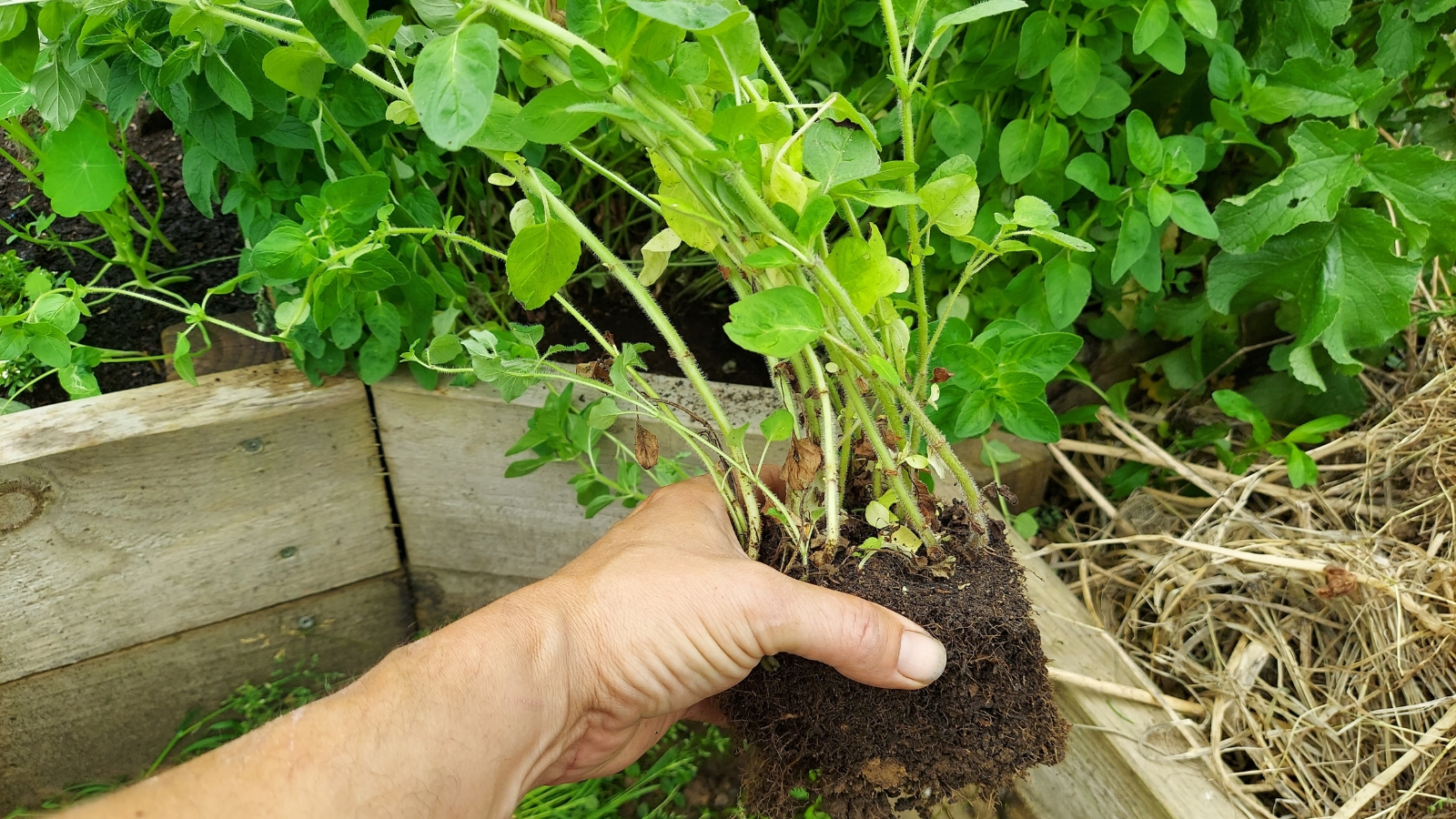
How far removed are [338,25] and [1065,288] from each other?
2.96 ft

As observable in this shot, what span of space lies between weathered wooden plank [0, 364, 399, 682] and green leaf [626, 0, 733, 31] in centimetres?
103

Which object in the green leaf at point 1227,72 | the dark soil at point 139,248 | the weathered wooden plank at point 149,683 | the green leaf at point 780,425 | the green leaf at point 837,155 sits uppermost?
the green leaf at point 1227,72

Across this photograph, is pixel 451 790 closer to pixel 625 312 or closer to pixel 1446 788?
pixel 625 312

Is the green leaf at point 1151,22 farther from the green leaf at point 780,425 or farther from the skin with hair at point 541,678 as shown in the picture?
the skin with hair at point 541,678

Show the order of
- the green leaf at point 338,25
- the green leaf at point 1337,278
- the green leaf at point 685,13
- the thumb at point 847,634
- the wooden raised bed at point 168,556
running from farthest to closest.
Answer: the wooden raised bed at point 168,556
the green leaf at point 1337,278
the thumb at point 847,634
the green leaf at point 338,25
the green leaf at point 685,13

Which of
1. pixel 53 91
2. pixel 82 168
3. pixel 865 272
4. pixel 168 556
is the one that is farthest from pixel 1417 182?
pixel 168 556

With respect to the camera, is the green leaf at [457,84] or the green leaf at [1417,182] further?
the green leaf at [1417,182]

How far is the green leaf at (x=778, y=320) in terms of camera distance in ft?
2.12

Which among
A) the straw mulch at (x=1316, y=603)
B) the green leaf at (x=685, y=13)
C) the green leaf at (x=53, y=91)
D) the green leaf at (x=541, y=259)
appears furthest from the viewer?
the straw mulch at (x=1316, y=603)

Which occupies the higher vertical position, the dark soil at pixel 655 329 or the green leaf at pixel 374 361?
the green leaf at pixel 374 361

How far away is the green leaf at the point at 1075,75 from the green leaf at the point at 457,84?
80 cm

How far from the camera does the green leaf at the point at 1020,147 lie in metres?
1.12

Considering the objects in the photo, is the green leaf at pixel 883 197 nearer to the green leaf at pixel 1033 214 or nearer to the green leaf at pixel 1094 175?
the green leaf at pixel 1033 214

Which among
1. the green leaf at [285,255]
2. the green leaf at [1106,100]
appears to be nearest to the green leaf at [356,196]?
the green leaf at [285,255]
